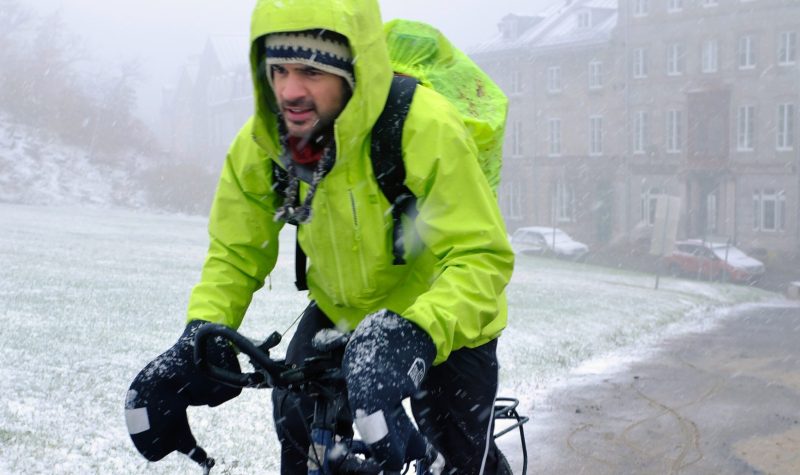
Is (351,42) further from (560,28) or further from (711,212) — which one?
(560,28)

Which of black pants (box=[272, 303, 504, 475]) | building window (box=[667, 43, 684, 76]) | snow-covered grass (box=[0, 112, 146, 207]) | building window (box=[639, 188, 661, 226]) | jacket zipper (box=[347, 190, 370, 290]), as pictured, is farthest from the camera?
building window (box=[639, 188, 661, 226])

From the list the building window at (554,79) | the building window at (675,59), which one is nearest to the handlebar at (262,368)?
the building window at (675,59)

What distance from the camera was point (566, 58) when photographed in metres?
52.8

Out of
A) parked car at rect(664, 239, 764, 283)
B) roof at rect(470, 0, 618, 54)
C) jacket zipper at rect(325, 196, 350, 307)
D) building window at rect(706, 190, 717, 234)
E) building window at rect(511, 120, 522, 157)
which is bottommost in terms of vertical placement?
parked car at rect(664, 239, 764, 283)

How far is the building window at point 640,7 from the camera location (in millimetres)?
50219

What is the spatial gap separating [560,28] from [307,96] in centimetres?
5340

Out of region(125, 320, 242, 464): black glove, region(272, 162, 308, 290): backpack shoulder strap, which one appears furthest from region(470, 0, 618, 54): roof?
region(125, 320, 242, 464): black glove

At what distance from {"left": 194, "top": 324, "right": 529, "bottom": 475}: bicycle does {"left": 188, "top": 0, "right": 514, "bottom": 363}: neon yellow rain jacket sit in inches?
9.3

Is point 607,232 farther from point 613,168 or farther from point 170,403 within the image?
point 170,403

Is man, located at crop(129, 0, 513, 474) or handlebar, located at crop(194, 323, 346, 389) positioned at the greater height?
man, located at crop(129, 0, 513, 474)

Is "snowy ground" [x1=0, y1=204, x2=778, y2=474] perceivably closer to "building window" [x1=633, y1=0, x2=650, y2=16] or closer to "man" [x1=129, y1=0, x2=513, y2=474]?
"man" [x1=129, y1=0, x2=513, y2=474]

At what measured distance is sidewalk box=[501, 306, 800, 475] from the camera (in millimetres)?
7238

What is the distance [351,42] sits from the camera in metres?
2.59

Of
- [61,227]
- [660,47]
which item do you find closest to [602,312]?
[61,227]
